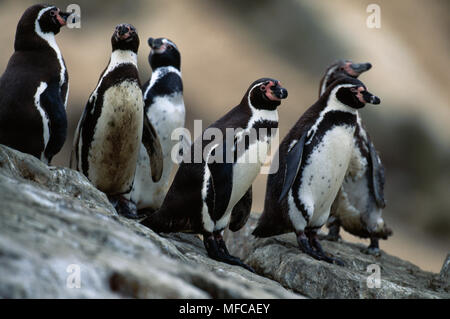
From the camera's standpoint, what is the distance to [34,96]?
129 inches

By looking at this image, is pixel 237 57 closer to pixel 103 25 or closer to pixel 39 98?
pixel 103 25

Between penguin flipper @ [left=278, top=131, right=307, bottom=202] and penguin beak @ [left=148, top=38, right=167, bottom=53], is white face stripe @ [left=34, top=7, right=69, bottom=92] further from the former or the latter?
penguin flipper @ [left=278, top=131, right=307, bottom=202]

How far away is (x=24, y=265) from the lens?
1532 mm

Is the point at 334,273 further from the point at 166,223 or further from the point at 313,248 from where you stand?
the point at 166,223

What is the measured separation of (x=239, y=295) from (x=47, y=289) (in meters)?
0.55

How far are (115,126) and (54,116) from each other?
15.4 inches

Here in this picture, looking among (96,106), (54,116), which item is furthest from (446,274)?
(54,116)

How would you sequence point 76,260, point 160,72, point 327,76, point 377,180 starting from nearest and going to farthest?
1. point 76,260
2. point 377,180
3. point 160,72
4. point 327,76

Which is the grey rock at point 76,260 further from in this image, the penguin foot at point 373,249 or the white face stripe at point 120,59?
the penguin foot at point 373,249

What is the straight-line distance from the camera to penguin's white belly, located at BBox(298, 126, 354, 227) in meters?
3.52

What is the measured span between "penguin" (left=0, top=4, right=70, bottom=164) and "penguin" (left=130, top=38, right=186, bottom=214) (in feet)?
2.53

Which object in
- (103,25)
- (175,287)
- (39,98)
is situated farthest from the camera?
(103,25)

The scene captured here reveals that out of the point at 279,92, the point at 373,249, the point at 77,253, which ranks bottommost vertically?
the point at 373,249
